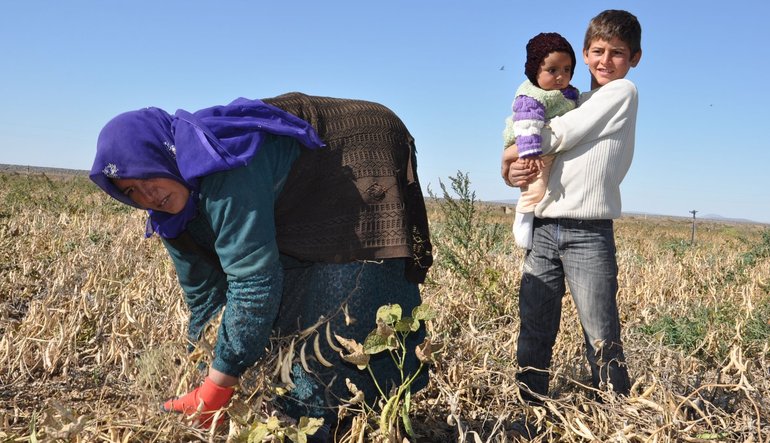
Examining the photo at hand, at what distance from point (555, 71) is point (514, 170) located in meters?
0.39

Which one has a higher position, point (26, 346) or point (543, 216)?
point (543, 216)

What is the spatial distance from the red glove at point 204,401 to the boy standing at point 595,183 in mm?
1108

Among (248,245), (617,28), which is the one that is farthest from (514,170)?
(248,245)

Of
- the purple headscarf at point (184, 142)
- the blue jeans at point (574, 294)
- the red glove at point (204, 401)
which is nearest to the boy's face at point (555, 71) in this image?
the blue jeans at point (574, 294)

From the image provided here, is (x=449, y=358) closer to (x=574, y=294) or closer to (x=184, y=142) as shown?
(x=574, y=294)

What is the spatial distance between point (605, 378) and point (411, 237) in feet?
3.61

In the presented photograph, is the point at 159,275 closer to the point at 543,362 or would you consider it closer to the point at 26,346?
the point at 26,346

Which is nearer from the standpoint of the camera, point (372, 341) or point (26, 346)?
point (372, 341)

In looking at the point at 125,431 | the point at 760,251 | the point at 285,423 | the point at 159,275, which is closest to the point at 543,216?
the point at 285,423

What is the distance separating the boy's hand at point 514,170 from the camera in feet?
8.38

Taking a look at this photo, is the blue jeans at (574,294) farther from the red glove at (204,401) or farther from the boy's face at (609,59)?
the red glove at (204,401)

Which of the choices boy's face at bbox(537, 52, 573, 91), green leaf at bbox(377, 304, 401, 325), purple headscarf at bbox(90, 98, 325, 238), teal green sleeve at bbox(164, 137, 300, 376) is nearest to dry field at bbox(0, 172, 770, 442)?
teal green sleeve at bbox(164, 137, 300, 376)

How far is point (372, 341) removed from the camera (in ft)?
6.59

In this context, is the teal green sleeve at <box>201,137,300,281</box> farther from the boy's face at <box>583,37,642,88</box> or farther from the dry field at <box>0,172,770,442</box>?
the boy's face at <box>583,37,642,88</box>
